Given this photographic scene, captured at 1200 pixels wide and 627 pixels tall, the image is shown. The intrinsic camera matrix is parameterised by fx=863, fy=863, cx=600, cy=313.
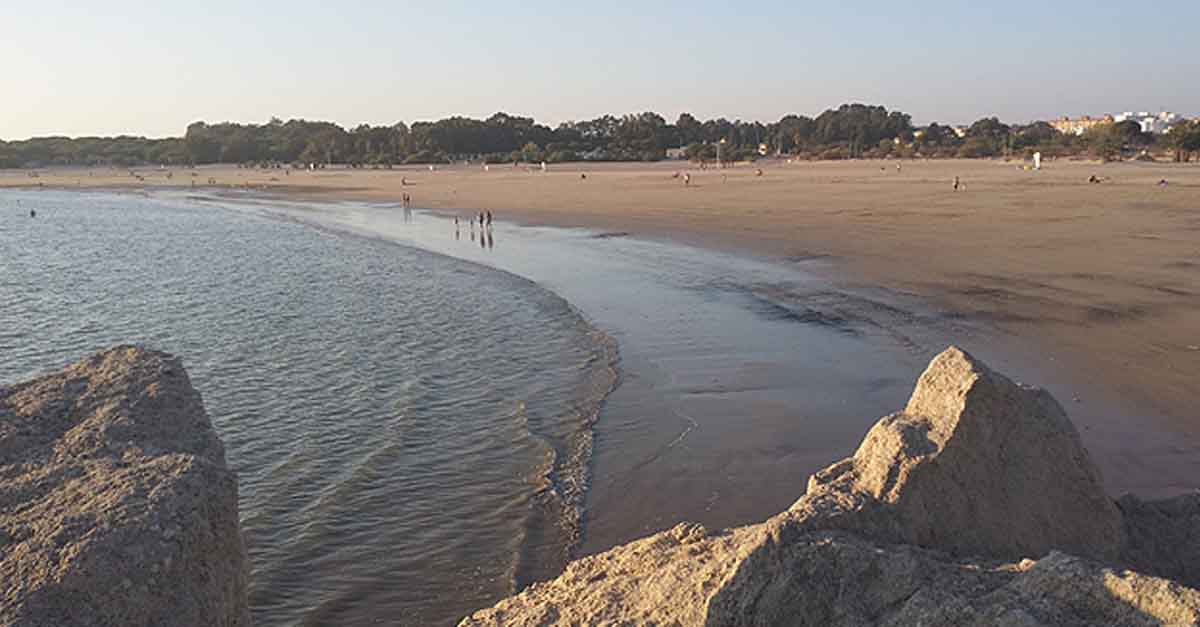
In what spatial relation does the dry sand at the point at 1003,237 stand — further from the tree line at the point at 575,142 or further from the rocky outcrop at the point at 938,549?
the tree line at the point at 575,142

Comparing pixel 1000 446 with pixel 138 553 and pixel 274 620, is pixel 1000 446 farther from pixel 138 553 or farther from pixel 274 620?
pixel 274 620

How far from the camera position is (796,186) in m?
50.9

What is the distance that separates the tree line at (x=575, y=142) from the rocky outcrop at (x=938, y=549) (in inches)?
3222

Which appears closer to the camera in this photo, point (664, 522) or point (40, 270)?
point (664, 522)

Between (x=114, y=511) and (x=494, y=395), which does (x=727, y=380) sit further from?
(x=114, y=511)

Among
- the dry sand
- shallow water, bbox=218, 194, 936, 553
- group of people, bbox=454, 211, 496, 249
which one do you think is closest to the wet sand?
shallow water, bbox=218, 194, 936, 553

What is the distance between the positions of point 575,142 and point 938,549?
448ft

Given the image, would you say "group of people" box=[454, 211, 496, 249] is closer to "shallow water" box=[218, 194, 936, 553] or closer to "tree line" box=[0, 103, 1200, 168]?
"shallow water" box=[218, 194, 936, 553]

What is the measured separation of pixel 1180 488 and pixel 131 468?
882 cm

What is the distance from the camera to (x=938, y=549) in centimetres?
421

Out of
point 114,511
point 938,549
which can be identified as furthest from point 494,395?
point 114,511

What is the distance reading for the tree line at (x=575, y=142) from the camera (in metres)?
92.4

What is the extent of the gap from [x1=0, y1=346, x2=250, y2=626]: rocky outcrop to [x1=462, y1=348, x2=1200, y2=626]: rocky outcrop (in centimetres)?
168

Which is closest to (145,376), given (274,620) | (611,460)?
(274,620)
